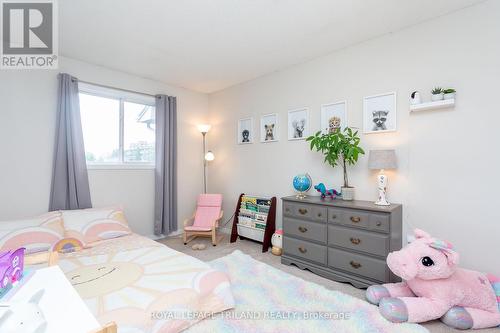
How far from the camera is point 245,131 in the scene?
4.05m

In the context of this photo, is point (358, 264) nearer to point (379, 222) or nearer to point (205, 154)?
point (379, 222)

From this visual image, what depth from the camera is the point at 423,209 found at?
238 centimetres

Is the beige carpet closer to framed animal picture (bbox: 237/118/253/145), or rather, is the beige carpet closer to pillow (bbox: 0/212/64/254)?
pillow (bbox: 0/212/64/254)

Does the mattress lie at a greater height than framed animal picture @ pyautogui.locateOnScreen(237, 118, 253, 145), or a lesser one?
lesser

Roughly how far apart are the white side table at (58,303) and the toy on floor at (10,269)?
0.05 metres

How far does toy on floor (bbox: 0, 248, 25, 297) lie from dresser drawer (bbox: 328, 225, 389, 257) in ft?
7.91

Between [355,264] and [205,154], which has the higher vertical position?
[205,154]


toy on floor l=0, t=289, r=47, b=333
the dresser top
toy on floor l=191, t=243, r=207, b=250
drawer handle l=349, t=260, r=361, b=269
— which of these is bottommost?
toy on floor l=191, t=243, r=207, b=250

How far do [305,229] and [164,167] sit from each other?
2.43m

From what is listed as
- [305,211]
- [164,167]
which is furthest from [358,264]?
[164,167]

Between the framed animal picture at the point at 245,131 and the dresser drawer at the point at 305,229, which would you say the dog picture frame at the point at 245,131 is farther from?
the dresser drawer at the point at 305,229

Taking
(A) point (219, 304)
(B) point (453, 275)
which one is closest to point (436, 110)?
(B) point (453, 275)

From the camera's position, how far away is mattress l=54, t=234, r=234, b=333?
140cm

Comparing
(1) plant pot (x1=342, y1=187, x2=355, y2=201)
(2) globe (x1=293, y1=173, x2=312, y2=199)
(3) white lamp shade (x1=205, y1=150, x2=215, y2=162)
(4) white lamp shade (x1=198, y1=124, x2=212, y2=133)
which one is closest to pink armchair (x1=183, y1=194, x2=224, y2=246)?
(3) white lamp shade (x1=205, y1=150, x2=215, y2=162)
